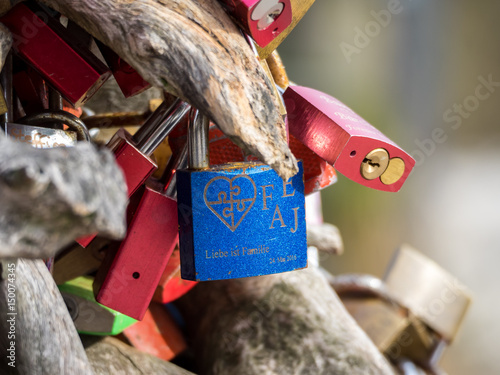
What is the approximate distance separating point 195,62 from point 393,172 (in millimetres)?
297

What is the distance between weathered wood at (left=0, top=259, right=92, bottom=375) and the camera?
43 centimetres

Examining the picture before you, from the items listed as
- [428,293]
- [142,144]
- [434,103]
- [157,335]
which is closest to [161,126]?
[142,144]

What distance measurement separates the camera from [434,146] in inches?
111

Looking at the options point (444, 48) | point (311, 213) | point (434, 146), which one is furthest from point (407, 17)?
point (311, 213)

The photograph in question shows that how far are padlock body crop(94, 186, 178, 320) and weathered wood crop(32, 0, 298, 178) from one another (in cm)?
20

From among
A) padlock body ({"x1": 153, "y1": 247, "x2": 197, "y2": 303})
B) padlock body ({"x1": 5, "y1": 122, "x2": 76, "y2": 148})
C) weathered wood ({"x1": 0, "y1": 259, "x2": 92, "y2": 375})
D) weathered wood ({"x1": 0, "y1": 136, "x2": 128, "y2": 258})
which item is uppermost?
weathered wood ({"x1": 0, "y1": 136, "x2": 128, "y2": 258})

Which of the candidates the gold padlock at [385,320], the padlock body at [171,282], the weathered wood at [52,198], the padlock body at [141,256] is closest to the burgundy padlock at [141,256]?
the padlock body at [141,256]

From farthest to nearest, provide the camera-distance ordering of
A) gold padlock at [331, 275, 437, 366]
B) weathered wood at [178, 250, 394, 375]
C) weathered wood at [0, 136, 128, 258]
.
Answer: gold padlock at [331, 275, 437, 366]
weathered wood at [178, 250, 394, 375]
weathered wood at [0, 136, 128, 258]

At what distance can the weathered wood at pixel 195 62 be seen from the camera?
0.42 m

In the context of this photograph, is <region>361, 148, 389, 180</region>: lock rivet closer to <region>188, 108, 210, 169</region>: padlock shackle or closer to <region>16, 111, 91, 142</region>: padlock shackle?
<region>188, 108, 210, 169</region>: padlock shackle

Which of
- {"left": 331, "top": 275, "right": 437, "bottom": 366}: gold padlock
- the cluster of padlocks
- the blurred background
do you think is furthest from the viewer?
the blurred background

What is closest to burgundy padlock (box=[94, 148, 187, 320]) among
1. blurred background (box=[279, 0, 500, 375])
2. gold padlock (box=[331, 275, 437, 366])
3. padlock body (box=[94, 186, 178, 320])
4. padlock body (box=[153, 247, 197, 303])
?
padlock body (box=[94, 186, 178, 320])

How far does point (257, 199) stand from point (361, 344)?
312 millimetres

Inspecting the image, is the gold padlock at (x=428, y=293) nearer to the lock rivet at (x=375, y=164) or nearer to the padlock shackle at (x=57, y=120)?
the lock rivet at (x=375, y=164)
